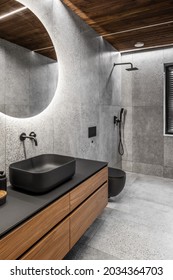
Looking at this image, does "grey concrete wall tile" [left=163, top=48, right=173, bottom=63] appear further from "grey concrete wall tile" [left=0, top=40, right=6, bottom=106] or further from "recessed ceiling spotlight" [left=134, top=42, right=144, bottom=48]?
"grey concrete wall tile" [left=0, top=40, right=6, bottom=106]

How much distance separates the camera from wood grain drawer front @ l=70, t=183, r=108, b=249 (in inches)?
58.2

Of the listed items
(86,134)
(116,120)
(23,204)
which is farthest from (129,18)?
(23,204)

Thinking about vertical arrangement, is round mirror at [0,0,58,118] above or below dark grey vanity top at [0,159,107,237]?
above

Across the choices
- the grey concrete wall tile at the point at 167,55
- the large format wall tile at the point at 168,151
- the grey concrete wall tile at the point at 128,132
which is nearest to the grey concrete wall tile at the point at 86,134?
the grey concrete wall tile at the point at 128,132

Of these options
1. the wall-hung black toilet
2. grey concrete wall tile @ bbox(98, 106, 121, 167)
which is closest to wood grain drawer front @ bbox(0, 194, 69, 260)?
the wall-hung black toilet

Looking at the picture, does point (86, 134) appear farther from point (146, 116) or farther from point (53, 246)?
point (146, 116)

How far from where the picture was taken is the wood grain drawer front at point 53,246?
1.09 m

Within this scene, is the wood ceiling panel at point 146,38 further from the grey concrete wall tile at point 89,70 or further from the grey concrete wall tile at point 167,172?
the grey concrete wall tile at point 167,172

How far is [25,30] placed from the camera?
1.66 meters

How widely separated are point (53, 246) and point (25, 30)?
174cm

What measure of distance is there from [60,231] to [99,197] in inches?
27.2

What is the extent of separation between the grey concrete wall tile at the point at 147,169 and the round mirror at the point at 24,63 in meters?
2.83

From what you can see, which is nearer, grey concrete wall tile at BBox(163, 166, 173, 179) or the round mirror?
the round mirror
